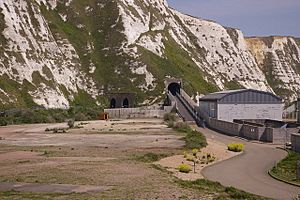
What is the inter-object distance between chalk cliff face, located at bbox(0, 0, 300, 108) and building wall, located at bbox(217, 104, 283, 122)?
1155 inches

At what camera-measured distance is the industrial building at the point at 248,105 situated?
7775 cm

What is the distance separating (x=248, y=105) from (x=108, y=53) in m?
50.6

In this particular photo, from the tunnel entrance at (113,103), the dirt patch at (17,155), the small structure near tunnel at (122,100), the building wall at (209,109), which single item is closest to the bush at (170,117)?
the building wall at (209,109)

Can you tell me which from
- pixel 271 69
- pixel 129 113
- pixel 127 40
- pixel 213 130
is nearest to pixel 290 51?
pixel 271 69

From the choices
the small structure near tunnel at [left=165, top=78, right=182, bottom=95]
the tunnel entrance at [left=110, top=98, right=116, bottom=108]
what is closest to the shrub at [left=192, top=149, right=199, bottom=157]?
the tunnel entrance at [left=110, top=98, right=116, bottom=108]

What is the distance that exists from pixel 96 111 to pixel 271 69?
90995 millimetres

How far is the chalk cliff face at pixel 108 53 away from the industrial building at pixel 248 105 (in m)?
29.3

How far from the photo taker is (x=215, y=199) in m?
21.8

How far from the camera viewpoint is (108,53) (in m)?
121

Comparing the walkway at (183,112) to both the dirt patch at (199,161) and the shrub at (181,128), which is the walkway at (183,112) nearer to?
the shrub at (181,128)

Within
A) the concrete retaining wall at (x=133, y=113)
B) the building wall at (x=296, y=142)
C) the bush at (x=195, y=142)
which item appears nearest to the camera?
the bush at (x=195, y=142)

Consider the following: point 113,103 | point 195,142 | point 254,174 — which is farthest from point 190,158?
point 113,103

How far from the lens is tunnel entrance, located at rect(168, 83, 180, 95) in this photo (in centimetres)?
10878

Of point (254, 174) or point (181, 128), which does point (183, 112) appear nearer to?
point (181, 128)
